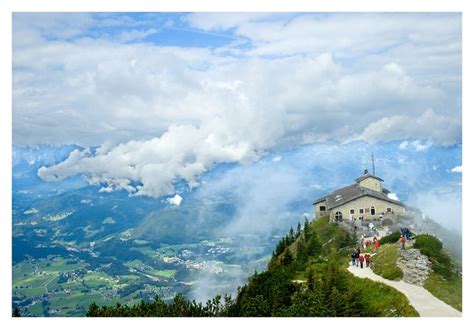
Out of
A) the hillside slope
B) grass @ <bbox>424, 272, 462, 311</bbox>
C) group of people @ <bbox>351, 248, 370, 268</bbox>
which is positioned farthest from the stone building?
grass @ <bbox>424, 272, 462, 311</bbox>

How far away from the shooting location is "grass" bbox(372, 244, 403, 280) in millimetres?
21562

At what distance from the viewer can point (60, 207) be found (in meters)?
97.6

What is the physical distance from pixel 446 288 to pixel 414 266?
174 cm

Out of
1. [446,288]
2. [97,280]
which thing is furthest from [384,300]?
[97,280]

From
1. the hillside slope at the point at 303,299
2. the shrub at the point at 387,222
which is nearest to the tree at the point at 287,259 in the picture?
the hillside slope at the point at 303,299

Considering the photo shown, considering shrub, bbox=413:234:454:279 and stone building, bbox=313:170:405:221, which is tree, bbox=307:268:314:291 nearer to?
shrub, bbox=413:234:454:279

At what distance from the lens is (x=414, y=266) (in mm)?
21688

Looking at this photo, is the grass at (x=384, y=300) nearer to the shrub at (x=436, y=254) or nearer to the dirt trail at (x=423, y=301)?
the dirt trail at (x=423, y=301)

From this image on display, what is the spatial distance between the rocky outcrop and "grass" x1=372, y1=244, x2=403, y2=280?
0.23 metres

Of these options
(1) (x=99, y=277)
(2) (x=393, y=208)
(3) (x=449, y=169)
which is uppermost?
(3) (x=449, y=169)

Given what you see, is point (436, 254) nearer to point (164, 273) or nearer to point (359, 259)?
point (359, 259)
